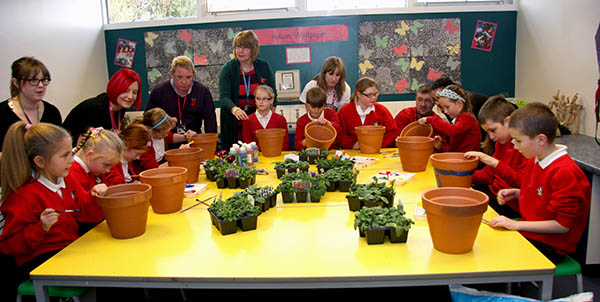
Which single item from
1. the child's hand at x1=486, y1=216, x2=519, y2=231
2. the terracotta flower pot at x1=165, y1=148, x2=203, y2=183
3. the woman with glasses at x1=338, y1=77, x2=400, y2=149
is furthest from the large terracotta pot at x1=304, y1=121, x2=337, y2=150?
the child's hand at x1=486, y1=216, x2=519, y2=231

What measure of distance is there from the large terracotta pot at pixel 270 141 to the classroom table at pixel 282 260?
1.37 meters

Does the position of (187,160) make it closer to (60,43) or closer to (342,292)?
(342,292)

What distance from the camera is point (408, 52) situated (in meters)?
5.07

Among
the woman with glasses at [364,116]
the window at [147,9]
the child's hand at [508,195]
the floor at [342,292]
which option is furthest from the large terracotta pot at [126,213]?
the window at [147,9]

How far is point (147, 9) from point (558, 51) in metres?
4.68

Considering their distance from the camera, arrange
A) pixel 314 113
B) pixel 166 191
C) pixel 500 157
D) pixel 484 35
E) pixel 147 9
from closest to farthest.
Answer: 1. pixel 166 191
2. pixel 500 157
3. pixel 314 113
4. pixel 484 35
5. pixel 147 9

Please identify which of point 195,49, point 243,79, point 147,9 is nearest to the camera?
point 243,79

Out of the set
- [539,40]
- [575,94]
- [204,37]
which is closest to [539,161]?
[575,94]

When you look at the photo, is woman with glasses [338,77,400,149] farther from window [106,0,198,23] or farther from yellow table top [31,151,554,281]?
window [106,0,198,23]

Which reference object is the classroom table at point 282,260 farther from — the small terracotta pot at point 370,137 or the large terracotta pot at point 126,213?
the small terracotta pot at point 370,137

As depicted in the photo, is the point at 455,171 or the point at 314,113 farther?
the point at 314,113

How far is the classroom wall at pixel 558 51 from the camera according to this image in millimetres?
3555

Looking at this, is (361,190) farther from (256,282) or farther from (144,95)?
(144,95)

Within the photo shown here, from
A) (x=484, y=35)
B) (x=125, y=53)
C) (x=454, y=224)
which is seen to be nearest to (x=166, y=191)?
(x=454, y=224)
